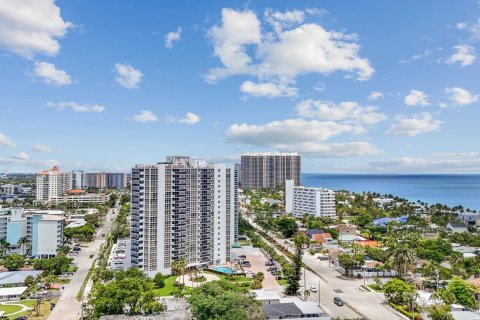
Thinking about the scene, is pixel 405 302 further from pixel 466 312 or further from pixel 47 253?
pixel 47 253

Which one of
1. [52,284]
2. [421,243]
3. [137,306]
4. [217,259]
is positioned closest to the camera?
[137,306]

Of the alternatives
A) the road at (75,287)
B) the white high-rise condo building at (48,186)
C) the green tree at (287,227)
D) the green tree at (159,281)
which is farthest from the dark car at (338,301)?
the white high-rise condo building at (48,186)

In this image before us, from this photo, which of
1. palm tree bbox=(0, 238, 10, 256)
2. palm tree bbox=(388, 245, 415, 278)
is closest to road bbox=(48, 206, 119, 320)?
palm tree bbox=(0, 238, 10, 256)

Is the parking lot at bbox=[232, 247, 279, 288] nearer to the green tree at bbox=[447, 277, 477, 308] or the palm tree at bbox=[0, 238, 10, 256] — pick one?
the green tree at bbox=[447, 277, 477, 308]

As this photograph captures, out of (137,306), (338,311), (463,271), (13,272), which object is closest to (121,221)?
(13,272)

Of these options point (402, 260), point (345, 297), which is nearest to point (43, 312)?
point (345, 297)

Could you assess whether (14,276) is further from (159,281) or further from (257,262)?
(257,262)

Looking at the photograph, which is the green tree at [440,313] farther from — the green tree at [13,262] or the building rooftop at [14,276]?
the green tree at [13,262]
